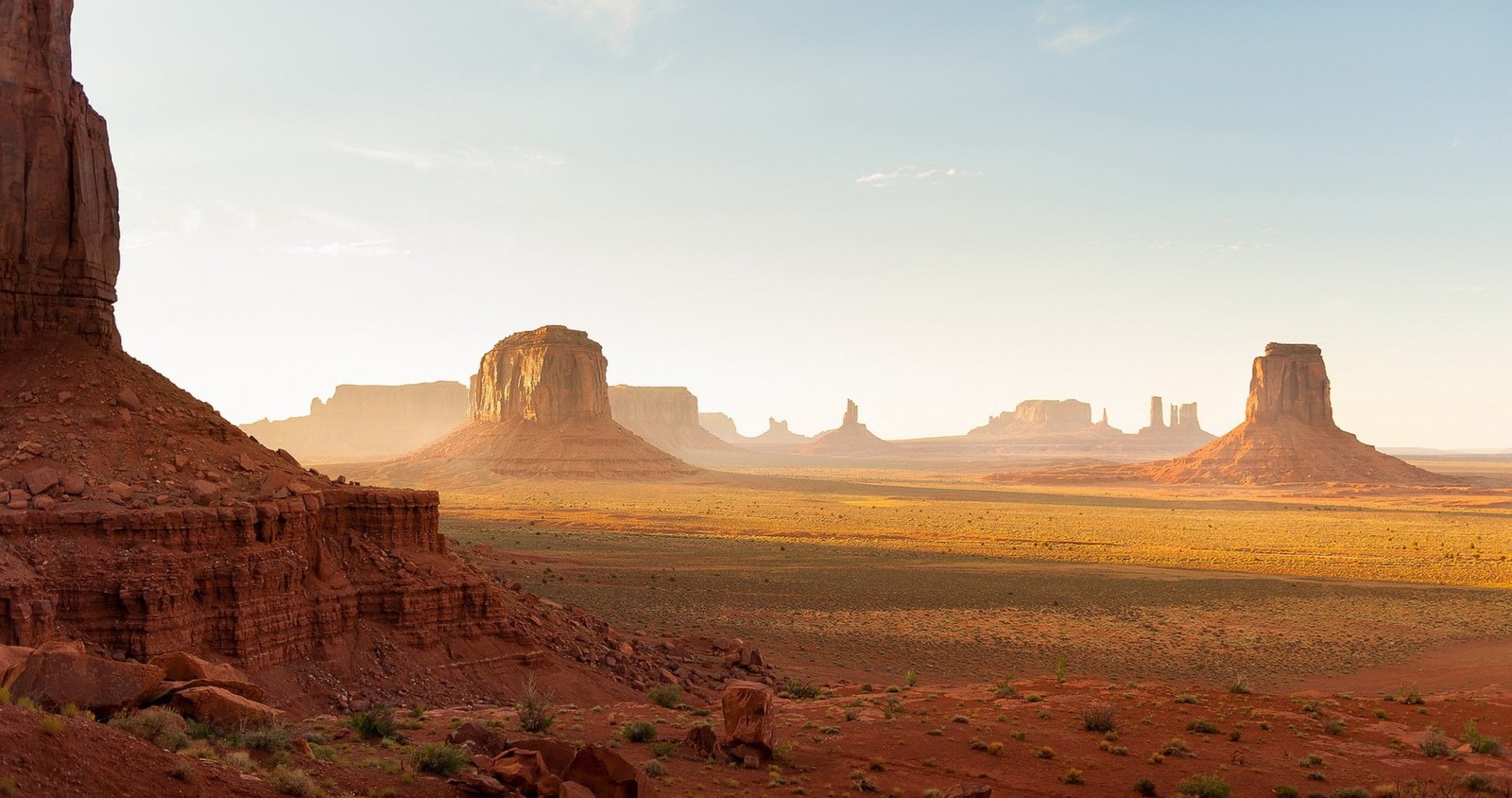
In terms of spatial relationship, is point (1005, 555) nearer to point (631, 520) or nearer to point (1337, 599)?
point (1337, 599)

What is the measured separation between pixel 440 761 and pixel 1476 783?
42.1 ft

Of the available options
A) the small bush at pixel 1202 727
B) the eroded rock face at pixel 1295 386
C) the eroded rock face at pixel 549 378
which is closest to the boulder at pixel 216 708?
the small bush at pixel 1202 727

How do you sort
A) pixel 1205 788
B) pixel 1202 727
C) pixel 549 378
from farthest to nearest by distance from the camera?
pixel 549 378 < pixel 1202 727 < pixel 1205 788

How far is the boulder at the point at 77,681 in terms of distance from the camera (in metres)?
9.52

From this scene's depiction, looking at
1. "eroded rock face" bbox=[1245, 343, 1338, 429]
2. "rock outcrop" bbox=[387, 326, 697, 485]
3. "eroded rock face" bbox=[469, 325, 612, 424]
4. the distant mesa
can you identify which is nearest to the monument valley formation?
"rock outcrop" bbox=[387, 326, 697, 485]

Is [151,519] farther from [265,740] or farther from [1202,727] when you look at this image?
[1202,727]

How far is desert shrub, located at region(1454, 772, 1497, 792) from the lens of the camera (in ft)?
39.0

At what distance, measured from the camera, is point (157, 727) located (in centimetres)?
912

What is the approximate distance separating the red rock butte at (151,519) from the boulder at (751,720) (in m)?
6.58

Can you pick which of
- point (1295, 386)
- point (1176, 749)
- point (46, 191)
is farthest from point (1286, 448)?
point (46, 191)

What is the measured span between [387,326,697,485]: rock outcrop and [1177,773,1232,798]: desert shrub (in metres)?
103

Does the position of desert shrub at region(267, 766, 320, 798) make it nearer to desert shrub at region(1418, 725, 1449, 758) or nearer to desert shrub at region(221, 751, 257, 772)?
desert shrub at region(221, 751, 257, 772)

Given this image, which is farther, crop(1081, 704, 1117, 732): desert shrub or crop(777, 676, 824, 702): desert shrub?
crop(777, 676, 824, 702): desert shrub

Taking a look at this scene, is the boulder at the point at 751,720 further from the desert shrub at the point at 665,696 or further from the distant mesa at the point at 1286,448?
the distant mesa at the point at 1286,448
